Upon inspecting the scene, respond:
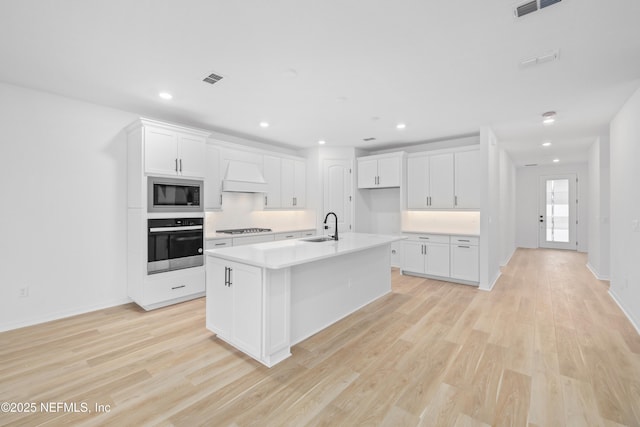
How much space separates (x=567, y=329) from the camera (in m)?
3.15

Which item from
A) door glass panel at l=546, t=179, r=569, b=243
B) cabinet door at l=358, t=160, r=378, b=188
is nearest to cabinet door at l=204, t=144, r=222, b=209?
cabinet door at l=358, t=160, r=378, b=188

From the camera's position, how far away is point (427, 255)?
210 inches

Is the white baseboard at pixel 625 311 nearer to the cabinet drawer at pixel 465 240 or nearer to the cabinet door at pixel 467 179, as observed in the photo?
the cabinet drawer at pixel 465 240

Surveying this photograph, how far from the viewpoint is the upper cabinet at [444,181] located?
16.6ft

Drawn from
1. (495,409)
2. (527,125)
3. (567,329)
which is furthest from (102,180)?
(527,125)

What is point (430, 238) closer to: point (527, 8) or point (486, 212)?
point (486, 212)

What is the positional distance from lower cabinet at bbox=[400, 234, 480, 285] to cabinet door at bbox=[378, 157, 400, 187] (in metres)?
1.15

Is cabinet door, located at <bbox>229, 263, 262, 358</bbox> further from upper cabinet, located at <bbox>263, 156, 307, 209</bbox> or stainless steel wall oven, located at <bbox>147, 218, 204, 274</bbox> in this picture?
upper cabinet, located at <bbox>263, 156, 307, 209</bbox>

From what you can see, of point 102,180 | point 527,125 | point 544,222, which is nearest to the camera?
point 102,180

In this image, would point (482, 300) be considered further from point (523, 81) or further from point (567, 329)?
point (523, 81)

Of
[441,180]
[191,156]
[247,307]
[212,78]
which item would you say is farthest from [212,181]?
[441,180]

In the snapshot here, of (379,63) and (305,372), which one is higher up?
(379,63)

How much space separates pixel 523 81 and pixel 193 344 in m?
4.30

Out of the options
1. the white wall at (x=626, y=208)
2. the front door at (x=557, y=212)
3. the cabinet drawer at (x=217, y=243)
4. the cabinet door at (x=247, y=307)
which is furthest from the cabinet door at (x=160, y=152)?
the front door at (x=557, y=212)
